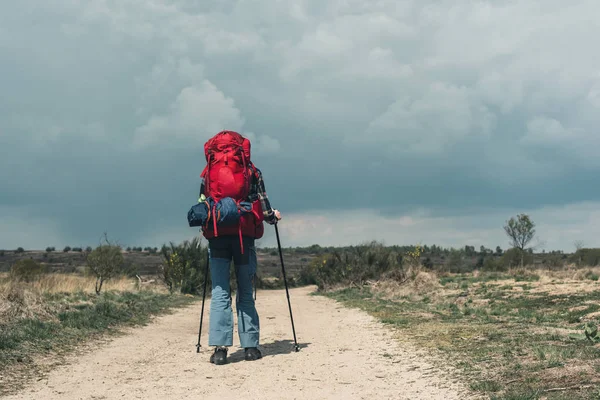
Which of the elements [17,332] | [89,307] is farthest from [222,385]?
[89,307]

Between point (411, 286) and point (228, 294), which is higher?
point (228, 294)

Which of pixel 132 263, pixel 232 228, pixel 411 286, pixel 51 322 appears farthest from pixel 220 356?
pixel 132 263

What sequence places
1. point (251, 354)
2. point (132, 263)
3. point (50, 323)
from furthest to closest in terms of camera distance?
point (132, 263), point (50, 323), point (251, 354)

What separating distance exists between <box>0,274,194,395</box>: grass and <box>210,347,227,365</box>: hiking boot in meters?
2.03

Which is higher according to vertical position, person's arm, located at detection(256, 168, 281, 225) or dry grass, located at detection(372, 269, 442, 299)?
person's arm, located at detection(256, 168, 281, 225)

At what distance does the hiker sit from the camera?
674 cm

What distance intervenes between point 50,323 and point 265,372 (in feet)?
16.0

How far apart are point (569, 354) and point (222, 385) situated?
3.49 m

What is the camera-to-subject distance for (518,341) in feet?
22.4

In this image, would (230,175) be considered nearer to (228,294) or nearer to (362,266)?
(228,294)

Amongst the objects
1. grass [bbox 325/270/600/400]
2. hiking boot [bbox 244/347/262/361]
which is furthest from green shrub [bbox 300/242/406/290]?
hiking boot [bbox 244/347/262/361]

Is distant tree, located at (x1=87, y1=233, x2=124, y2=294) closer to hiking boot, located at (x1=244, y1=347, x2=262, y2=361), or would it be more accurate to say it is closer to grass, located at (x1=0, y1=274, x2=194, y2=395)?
grass, located at (x1=0, y1=274, x2=194, y2=395)

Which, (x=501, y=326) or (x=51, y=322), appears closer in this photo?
(x=501, y=326)

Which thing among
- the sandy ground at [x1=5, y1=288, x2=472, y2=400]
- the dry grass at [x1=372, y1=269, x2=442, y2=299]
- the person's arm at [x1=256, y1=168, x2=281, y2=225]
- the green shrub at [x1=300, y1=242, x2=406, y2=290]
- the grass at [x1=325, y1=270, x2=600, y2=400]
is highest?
the person's arm at [x1=256, y1=168, x2=281, y2=225]
